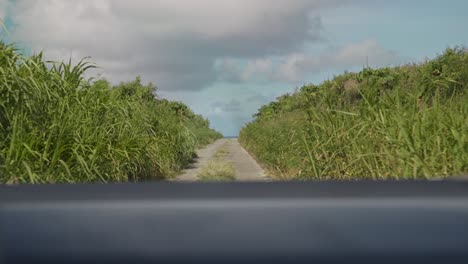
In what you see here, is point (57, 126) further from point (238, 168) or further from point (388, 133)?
point (238, 168)

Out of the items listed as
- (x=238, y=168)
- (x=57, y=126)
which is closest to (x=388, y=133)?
(x=57, y=126)

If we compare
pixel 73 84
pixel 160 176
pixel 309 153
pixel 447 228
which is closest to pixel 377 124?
pixel 309 153

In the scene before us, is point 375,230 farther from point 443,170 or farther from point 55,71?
point 55,71

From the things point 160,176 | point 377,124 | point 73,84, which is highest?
point 73,84

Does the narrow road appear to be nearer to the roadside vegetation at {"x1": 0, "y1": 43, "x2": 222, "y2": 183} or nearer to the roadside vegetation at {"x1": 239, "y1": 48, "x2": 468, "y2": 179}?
the roadside vegetation at {"x1": 239, "y1": 48, "x2": 468, "y2": 179}

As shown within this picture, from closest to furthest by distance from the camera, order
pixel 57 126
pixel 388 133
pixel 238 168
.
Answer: pixel 388 133 → pixel 57 126 → pixel 238 168

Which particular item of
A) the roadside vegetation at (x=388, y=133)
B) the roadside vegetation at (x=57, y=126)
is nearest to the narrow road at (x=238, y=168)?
the roadside vegetation at (x=388, y=133)

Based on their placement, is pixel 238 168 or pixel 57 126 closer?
pixel 57 126

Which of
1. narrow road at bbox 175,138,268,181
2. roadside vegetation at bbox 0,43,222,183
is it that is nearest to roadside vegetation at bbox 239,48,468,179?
narrow road at bbox 175,138,268,181

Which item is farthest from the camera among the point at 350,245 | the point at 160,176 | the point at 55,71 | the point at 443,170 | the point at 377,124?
the point at 160,176

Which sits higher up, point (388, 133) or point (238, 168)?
point (388, 133)

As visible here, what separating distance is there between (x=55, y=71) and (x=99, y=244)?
530 centimetres

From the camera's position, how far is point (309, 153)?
5543 millimetres

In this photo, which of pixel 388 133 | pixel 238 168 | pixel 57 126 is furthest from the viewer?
pixel 238 168
